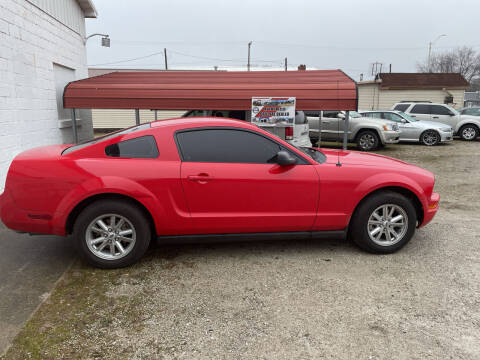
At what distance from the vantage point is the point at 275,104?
783cm

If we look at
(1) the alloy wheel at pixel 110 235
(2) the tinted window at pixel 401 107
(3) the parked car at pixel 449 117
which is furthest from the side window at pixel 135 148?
(2) the tinted window at pixel 401 107

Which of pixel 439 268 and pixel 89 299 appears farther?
pixel 439 268

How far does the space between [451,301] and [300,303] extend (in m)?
1.30

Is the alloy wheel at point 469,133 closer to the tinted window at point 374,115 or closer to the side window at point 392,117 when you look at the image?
the side window at point 392,117

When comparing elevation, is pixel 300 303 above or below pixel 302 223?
below

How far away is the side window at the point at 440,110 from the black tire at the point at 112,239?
1630 cm

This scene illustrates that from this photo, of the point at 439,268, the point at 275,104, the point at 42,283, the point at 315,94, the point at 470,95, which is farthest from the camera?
the point at 470,95

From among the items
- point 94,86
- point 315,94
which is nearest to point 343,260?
point 315,94

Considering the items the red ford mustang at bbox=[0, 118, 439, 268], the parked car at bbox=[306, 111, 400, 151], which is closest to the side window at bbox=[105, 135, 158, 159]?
the red ford mustang at bbox=[0, 118, 439, 268]

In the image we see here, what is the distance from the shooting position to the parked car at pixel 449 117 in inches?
637

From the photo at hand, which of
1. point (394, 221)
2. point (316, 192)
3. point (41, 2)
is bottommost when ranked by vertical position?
point (394, 221)

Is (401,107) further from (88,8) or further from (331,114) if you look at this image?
(88,8)

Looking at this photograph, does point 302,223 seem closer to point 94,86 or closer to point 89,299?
point 89,299

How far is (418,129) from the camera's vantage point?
14555mm
